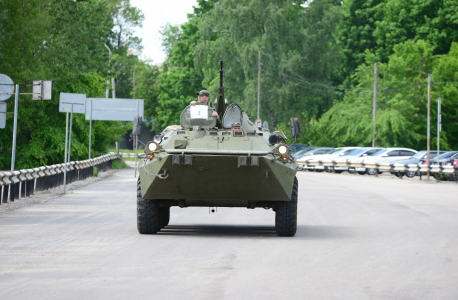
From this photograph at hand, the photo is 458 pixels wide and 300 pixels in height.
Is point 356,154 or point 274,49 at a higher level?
point 274,49

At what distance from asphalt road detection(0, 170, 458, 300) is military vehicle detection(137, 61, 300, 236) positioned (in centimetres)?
52

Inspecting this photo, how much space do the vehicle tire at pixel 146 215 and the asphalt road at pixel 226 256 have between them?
0.24 m

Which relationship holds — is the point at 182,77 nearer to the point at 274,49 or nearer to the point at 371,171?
the point at 274,49

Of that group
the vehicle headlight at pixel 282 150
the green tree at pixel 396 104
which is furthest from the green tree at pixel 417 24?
the vehicle headlight at pixel 282 150

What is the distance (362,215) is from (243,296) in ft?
35.2

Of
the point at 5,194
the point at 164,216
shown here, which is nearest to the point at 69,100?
the point at 5,194

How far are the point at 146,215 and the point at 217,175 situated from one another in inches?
53.3

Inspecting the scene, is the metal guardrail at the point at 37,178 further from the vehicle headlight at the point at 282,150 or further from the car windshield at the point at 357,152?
the car windshield at the point at 357,152

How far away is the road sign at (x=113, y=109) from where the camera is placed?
39.7m

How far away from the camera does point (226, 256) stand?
32.2 feet

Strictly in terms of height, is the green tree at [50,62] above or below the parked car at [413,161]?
above

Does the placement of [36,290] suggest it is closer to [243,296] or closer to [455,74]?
[243,296]

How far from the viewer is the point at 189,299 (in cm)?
685

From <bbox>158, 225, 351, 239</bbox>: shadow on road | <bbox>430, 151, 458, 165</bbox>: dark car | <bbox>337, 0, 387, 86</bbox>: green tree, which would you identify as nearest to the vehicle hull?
<bbox>158, 225, 351, 239</bbox>: shadow on road
